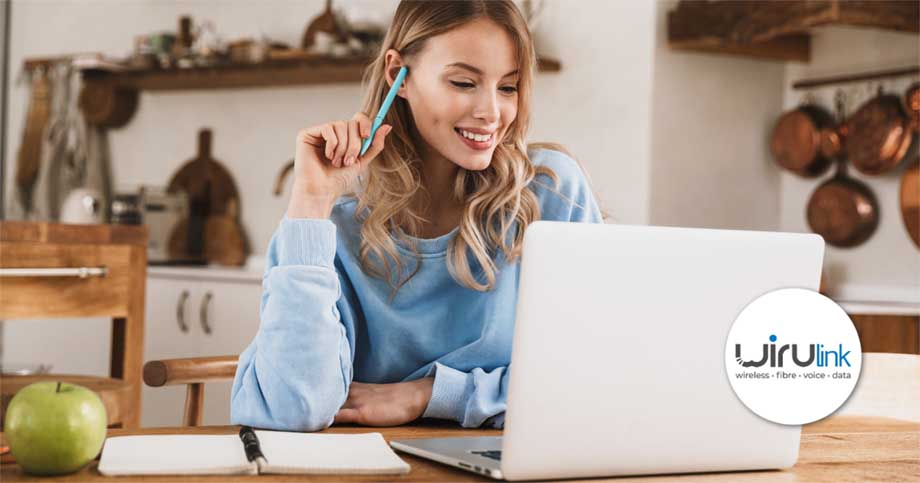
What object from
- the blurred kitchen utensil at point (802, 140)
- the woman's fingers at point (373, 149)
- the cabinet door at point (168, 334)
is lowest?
the cabinet door at point (168, 334)

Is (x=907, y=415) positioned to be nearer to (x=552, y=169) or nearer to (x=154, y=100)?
(x=552, y=169)

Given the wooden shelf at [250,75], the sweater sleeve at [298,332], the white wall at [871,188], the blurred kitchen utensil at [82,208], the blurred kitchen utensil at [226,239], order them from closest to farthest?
1. the sweater sleeve at [298,332]
2. the white wall at [871,188]
3. the wooden shelf at [250,75]
4. the blurred kitchen utensil at [82,208]
5. the blurred kitchen utensil at [226,239]

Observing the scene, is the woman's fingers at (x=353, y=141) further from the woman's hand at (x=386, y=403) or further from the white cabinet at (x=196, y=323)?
the white cabinet at (x=196, y=323)

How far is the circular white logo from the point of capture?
100cm

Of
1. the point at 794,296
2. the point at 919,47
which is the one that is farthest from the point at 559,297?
the point at 919,47

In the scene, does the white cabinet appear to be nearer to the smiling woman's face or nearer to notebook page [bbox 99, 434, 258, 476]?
the smiling woman's face

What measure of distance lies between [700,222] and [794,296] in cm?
270

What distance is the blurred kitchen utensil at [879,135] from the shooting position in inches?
134

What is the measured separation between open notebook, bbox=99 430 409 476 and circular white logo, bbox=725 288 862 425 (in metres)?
0.32

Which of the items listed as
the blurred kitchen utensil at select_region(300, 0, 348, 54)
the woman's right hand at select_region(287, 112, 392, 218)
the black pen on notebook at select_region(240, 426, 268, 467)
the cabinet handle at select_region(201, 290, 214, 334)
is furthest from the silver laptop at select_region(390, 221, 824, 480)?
the blurred kitchen utensil at select_region(300, 0, 348, 54)

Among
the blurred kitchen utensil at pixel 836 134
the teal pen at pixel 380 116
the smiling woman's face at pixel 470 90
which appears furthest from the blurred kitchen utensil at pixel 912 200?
the teal pen at pixel 380 116

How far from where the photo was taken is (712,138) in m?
3.68

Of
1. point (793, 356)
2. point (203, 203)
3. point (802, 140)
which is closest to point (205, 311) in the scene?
point (203, 203)

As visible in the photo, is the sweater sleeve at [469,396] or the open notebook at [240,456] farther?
the sweater sleeve at [469,396]
